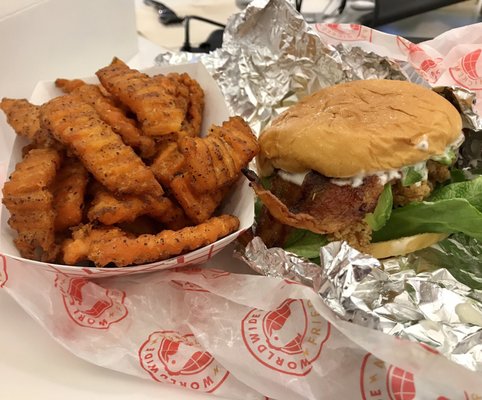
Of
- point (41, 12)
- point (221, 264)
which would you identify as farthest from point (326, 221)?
point (41, 12)

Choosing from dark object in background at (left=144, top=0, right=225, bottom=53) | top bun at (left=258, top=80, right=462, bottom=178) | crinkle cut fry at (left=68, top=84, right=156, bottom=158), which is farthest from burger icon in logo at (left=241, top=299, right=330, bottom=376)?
dark object in background at (left=144, top=0, right=225, bottom=53)

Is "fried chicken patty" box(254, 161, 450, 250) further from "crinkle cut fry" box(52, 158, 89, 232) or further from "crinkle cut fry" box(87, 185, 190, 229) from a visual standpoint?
"crinkle cut fry" box(52, 158, 89, 232)

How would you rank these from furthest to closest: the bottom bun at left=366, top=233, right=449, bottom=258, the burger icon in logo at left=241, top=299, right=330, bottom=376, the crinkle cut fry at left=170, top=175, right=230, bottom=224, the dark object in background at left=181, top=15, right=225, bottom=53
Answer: the dark object in background at left=181, top=15, right=225, bottom=53
the bottom bun at left=366, top=233, right=449, bottom=258
the crinkle cut fry at left=170, top=175, right=230, bottom=224
the burger icon in logo at left=241, top=299, right=330, bottom=376

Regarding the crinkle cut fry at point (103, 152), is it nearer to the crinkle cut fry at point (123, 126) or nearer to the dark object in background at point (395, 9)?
the crinkle cut fry at point (123, 126)

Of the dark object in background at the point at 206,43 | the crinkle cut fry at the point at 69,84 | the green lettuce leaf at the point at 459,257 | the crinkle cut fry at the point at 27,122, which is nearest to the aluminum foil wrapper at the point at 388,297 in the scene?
the green lettuce leaf at the point at 459,257

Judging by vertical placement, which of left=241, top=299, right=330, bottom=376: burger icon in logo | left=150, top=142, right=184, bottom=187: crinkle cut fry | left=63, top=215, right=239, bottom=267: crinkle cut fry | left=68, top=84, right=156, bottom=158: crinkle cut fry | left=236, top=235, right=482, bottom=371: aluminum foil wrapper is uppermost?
left=68, top=84, right=156, bottom=158: crinkle cut fry
